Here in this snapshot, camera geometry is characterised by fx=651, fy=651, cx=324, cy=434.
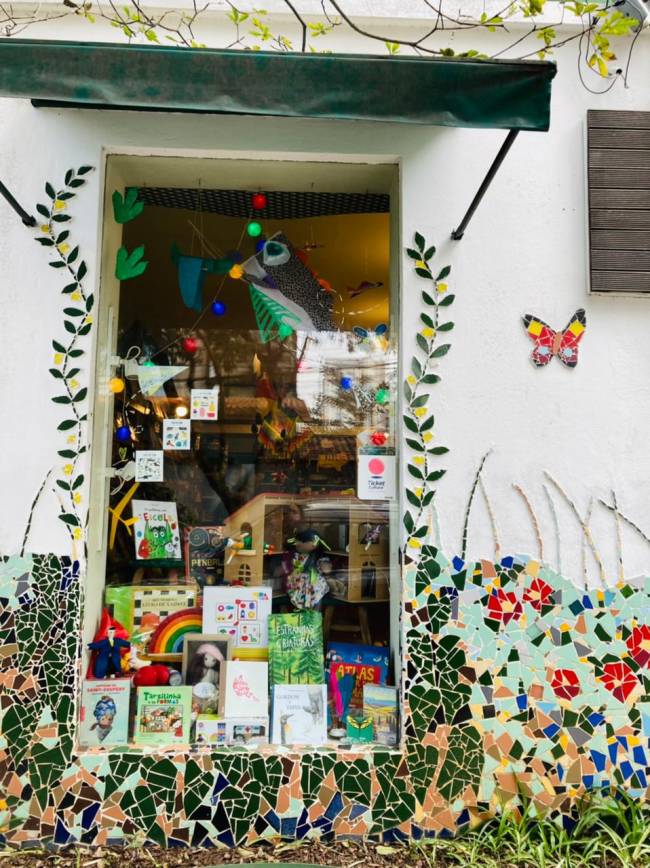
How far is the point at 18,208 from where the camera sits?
3.20 meters

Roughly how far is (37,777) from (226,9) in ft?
13.0

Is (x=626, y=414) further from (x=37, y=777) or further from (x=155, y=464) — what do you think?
(x=37, y=777)

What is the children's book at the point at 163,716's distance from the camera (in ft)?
10.7

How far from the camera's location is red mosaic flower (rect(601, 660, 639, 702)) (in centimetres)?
320

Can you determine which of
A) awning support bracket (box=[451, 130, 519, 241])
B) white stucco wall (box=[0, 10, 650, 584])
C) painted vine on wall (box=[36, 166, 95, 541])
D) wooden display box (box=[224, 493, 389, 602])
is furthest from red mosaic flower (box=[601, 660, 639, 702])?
painted vine on wall (box=[36, 166, 95, 541])

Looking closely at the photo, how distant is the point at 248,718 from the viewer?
3.33m

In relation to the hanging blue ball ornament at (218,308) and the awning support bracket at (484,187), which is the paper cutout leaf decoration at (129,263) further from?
the awning support bracket at (484,187)

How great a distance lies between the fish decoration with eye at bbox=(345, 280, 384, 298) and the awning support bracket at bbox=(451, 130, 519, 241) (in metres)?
0.52

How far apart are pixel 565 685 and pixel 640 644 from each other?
43 cm

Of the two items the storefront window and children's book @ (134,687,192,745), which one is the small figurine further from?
children's book @ (134,687,192,745)

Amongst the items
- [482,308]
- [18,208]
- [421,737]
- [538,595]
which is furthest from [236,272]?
[421,737]

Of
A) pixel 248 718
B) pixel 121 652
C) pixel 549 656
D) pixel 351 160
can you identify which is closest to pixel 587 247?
pixel 351 160

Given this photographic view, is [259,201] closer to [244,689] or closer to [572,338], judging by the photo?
[572,338]

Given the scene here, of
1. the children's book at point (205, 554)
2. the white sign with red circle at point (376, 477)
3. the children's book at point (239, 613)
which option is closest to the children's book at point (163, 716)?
the children's book at point (239, 613)
